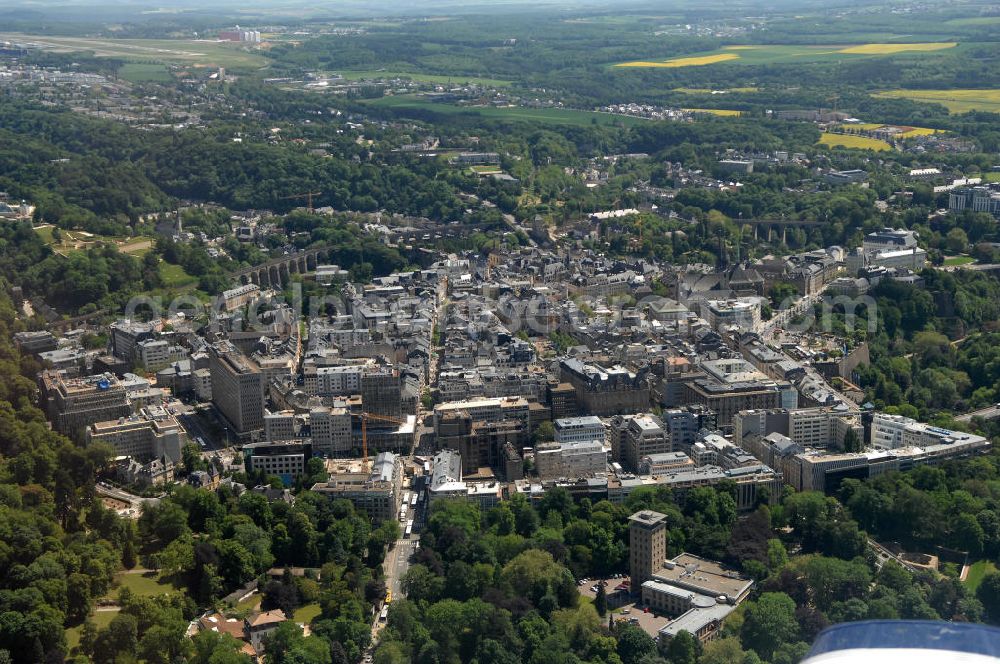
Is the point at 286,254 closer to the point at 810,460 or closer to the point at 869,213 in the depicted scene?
the point at 869,213

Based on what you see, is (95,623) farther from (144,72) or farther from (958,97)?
(144,72)

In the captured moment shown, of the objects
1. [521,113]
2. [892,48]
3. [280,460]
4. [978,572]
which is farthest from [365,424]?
[892,48]

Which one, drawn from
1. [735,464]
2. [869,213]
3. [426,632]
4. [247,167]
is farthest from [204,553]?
[247,167]

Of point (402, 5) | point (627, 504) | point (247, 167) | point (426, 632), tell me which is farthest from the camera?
point (402, 5)

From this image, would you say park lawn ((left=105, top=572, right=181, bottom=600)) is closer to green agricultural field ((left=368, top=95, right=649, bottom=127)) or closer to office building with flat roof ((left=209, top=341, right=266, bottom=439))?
office building with flat roof ((left=209, top=341, right=266, bottom=439))

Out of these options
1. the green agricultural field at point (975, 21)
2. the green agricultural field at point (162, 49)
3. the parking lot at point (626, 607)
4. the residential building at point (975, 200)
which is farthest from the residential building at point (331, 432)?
the green agricultural field at point (975, 21)

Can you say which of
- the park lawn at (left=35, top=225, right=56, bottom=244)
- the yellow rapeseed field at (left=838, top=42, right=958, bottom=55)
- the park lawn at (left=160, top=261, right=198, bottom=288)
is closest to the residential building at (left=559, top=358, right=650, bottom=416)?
the park lawn at (left=160, top=261, right=198, bottom=288)
